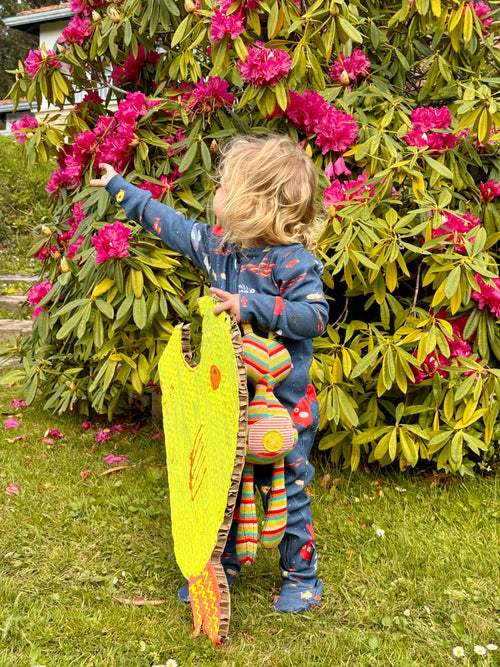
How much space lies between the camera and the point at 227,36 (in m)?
2.53

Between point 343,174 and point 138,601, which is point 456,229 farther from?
point 138,601

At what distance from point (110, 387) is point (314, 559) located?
1533 mm

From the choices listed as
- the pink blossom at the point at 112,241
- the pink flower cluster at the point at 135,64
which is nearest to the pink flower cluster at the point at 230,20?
the pink blossom at the point at 112,241

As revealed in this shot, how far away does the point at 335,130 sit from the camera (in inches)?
115

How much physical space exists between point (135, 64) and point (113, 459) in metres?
1.92

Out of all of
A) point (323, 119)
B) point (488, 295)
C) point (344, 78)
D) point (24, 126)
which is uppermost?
point (344, 78)

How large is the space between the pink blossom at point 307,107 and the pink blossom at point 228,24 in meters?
0.45

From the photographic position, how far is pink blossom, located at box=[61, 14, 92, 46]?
3.29 m

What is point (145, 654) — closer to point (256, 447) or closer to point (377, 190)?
point (256, 447)

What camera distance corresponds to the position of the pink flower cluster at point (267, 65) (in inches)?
99.8

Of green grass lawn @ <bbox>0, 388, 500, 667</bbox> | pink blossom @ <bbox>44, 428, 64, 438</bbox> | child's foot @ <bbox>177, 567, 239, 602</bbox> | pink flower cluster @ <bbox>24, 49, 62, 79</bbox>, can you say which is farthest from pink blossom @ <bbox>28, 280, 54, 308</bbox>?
child's foot @ <bbox>177, 567, 239, 602</bbox>

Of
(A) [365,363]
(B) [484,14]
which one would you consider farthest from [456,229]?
(B) [484,14]

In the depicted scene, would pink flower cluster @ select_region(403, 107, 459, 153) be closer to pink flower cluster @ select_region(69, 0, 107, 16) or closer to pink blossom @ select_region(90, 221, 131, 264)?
pink blossom @ select_region(90, 221, 131, 264)

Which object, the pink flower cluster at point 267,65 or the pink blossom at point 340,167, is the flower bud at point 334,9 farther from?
the pink blossom at point 340,167
